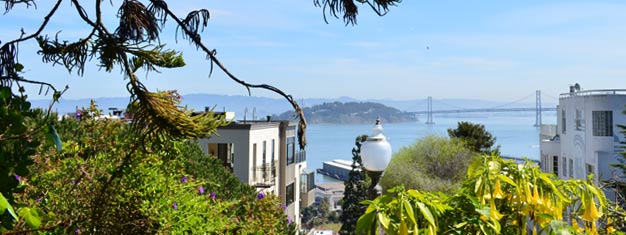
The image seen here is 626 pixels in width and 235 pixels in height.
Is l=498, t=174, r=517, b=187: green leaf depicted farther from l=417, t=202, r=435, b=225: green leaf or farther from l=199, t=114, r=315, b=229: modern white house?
l=199, t=114, r=315, b=229: modern white house

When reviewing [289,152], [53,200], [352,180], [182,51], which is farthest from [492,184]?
[352,180]

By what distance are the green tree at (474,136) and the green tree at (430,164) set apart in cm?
81

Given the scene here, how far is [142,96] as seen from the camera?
1911mm

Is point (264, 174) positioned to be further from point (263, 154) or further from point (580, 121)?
point (580, 121)

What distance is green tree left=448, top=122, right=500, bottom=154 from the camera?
105 ft

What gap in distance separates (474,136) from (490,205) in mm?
31519

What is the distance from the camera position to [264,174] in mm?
18047

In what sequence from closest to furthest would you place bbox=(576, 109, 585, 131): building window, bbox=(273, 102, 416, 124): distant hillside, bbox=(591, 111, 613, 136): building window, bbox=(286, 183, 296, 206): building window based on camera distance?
bbox=(591, 111, 613, 136): building window → bbox=(286, 183, 296, 206): building window → bbox=(576, 109, 585, 131): building window → bbox=(273, 102, 416, 124): distant hillside

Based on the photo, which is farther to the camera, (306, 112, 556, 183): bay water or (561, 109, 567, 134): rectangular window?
(306, 112, 556, 183): bay water

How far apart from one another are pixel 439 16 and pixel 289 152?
729 inches

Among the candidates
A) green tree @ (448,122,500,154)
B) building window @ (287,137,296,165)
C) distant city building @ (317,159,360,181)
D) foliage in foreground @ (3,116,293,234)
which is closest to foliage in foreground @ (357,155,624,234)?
foliage in foreground @ (3,116,293,234)

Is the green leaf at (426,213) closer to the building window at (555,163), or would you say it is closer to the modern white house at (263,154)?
the modern white house at (263,154)

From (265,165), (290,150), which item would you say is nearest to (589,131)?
(290,150)

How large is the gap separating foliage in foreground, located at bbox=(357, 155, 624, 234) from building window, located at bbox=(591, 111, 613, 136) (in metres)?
18.7
